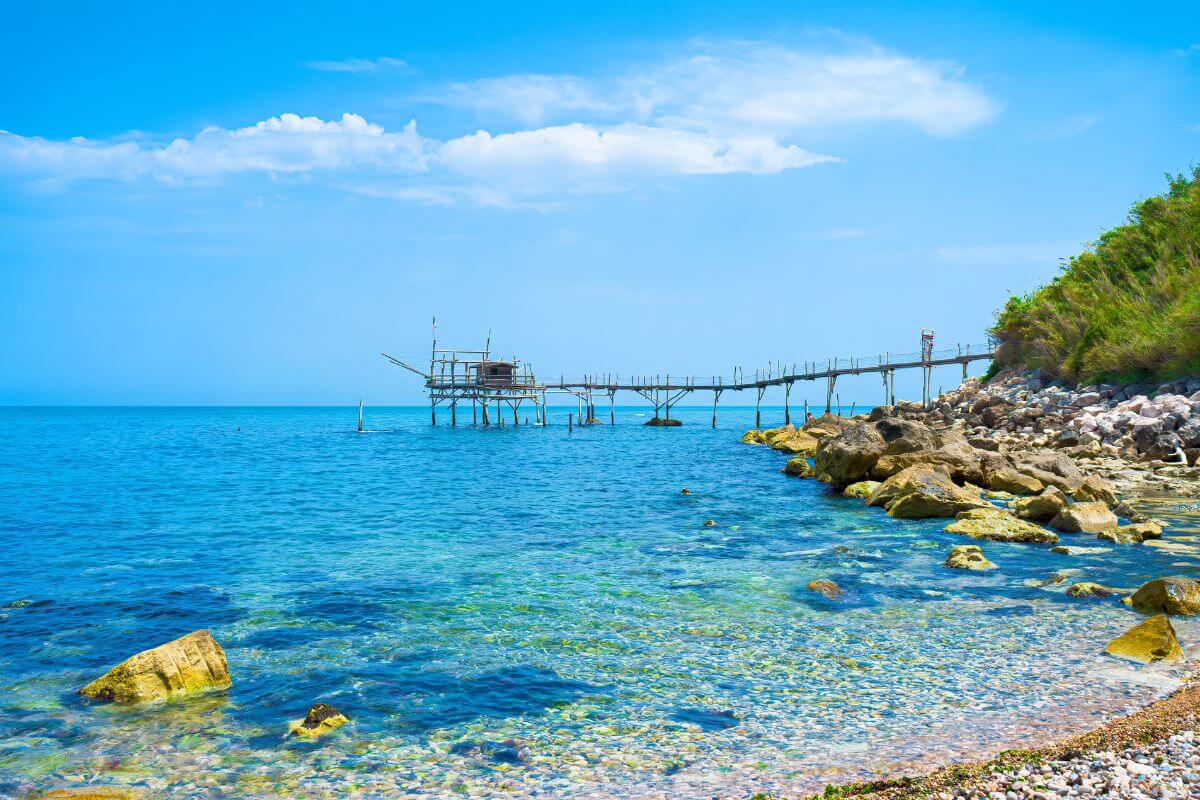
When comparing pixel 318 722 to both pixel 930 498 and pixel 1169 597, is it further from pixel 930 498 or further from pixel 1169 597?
pixel 930 498

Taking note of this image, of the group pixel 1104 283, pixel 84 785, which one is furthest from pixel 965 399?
pixel 84 785

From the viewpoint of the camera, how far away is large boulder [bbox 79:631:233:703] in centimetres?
835

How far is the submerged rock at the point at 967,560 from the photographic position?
1392 cm

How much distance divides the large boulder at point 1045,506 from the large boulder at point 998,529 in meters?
0.46

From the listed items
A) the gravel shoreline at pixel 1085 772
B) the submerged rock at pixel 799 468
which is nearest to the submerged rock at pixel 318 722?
the gravel shoreline at pixel 1085 772

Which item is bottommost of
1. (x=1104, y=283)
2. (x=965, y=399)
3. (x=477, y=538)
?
(x=477, y=538)

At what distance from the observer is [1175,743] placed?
6.00 metres

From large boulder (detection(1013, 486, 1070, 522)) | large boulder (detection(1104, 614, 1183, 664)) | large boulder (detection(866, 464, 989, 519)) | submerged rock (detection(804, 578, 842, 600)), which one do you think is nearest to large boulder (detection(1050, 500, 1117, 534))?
large boulder (detection(1013, 486, 1070, 522))

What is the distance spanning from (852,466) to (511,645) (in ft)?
58.1

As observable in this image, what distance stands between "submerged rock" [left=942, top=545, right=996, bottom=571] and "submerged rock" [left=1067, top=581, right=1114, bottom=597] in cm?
201

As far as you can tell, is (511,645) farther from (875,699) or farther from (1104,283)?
(1104,283)

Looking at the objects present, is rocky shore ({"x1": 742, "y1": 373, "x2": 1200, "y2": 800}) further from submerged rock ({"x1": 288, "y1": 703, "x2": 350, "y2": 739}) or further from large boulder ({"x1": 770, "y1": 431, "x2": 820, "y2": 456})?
submerged rock ({"x1": 288, "y1": 703, "x2": 350, "y2": 739})

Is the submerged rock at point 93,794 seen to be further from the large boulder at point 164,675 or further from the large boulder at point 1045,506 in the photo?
the large boulder at point 1045,506

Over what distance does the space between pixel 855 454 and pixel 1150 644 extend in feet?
52.5
